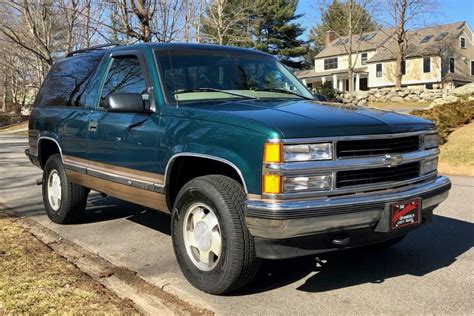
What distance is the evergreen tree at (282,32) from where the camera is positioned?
47.5 metres

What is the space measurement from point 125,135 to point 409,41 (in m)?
48.8

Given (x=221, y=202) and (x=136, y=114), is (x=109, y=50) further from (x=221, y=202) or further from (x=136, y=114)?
(x=221, y=202)

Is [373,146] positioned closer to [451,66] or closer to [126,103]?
[126,103]

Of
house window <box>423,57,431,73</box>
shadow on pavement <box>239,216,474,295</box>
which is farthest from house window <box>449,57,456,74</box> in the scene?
shadow on pavement <box>239,216,474,295</box>

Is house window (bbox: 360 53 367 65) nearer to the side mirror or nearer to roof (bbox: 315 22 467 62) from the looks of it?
roof (bbox: 315 22 467 62)

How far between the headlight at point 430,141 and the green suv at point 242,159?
0.01 meters

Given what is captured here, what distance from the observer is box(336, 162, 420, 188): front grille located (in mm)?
3604

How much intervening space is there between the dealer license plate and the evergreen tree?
142 feet

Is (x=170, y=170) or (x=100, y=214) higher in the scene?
(x=170, y=170)

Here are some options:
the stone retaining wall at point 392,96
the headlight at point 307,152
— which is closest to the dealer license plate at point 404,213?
the headlight at point 307,152

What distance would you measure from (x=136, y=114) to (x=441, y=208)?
464 centimetres

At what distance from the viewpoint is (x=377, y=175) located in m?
3.78

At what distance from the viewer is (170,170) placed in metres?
4.27

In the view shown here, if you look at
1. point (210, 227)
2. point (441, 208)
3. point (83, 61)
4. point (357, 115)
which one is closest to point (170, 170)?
point (210, 227)
